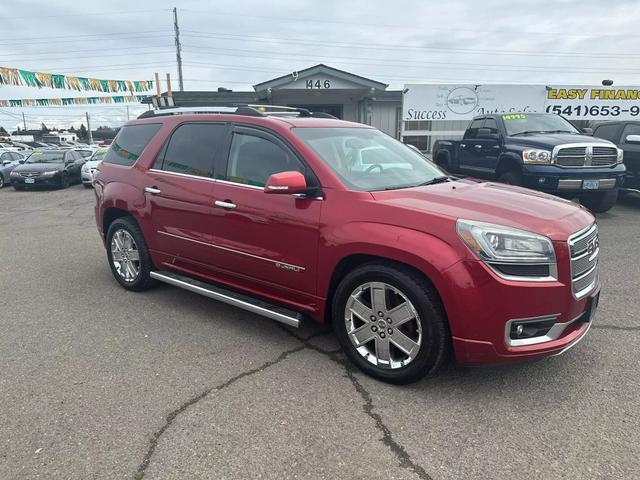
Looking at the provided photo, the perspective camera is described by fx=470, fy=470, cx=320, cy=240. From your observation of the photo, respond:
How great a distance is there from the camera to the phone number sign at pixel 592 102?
47.6 feet

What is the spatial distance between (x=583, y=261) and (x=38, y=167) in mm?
18740

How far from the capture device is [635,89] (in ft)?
47.0

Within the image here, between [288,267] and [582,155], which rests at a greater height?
[582,155]

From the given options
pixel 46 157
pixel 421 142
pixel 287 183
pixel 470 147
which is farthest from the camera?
pixel 46 157

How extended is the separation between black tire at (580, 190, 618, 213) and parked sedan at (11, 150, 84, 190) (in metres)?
16.9

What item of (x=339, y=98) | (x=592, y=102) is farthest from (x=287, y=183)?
(x=339, y=98)

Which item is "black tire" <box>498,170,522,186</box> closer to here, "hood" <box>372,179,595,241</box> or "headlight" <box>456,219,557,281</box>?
"hood" <box>372,179,595,241</box>

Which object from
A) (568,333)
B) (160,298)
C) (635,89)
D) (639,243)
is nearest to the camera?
(568,333)

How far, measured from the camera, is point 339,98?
1998 cm

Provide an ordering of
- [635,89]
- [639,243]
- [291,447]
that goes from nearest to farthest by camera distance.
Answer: [291,447], [639,243], [635,89]

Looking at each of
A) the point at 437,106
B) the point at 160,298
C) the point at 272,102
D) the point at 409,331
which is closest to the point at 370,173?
the point at 409,331

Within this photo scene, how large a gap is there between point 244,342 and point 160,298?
1484 mm

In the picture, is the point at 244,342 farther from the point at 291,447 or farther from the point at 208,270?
the point at 291,447

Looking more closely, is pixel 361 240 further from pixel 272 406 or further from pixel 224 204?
pixel 224 204
